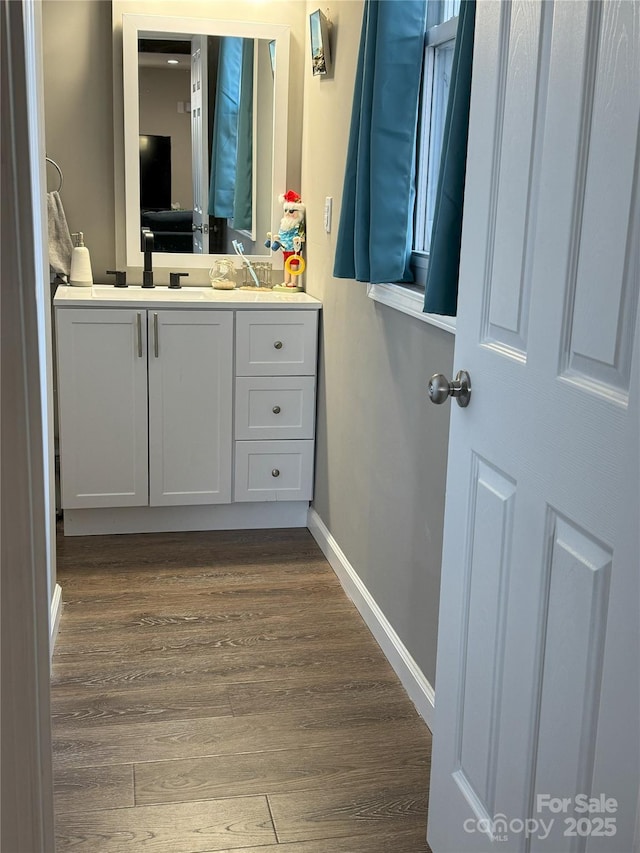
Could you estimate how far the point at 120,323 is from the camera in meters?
3.37

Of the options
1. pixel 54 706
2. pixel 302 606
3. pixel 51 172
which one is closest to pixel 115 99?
pixel 51 172

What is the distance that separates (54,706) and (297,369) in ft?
5.33

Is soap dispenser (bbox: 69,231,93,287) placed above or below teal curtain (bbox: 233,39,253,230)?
below

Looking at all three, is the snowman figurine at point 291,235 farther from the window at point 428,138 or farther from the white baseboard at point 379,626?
the window at point 428,138

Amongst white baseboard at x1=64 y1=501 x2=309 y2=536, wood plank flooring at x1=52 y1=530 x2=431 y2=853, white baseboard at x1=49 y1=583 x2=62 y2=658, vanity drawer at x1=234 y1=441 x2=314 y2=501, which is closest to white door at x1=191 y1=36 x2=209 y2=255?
vanity drawer at x1=234 y1=441 x2=314 y2=501

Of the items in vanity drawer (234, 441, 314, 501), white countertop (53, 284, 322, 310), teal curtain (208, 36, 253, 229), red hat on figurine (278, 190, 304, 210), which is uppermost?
teal curtain (208, 36, 253, 229)

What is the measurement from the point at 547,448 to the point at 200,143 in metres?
2.84

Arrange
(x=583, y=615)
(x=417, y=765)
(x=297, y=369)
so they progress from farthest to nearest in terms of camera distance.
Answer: (x=297, y=369) < (x=417, y=765) < (x=583, y=615)

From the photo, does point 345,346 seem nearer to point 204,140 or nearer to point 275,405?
point 275,405

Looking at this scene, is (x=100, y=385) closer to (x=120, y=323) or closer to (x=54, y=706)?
(x=120, y=323)

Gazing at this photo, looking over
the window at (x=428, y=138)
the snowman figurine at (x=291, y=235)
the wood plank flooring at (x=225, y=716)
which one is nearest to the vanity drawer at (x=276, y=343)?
the snowman figurine at (x=291, y=235)

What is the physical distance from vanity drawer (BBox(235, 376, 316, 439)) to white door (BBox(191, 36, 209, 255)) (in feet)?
2.38

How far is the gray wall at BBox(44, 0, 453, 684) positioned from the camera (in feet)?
7.94

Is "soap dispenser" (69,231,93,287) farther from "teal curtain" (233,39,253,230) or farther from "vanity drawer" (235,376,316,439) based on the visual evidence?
"vanity drawer" (235,376,316,439)
